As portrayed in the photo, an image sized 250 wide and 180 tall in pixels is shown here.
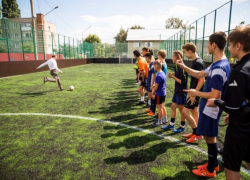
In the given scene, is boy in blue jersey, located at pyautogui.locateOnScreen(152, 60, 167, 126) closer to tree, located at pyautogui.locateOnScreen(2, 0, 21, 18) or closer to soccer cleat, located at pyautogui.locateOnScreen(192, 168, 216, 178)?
soccer cleat, located at pyautogui.locateOnScreen(192, 168, 216, 178)

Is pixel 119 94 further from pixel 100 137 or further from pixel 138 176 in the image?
pixel 138 176

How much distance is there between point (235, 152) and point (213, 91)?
0.74 metres

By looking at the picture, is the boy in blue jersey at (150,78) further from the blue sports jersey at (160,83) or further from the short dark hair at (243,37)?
the short dark hair at (243,37)

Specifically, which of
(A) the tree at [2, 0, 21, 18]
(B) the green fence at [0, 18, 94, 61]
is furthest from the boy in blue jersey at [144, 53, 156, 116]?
(A) the tree at [2, 0, 21, 18]

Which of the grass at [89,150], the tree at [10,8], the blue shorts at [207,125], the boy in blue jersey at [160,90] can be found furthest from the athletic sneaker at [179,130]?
the tree at [10,8]

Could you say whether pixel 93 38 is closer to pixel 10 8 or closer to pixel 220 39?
pixel 10 8

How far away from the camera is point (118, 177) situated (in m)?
2.71

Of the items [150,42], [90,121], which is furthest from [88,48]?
[90,121]

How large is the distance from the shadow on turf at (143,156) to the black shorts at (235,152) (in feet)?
4.91

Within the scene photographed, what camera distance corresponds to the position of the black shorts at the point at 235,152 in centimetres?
185

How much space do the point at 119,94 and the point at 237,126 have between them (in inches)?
277

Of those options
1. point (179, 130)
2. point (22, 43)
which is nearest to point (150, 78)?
point (179, 130)

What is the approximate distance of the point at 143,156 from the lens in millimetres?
3311

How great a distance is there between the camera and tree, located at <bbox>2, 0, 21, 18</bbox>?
60.3m
